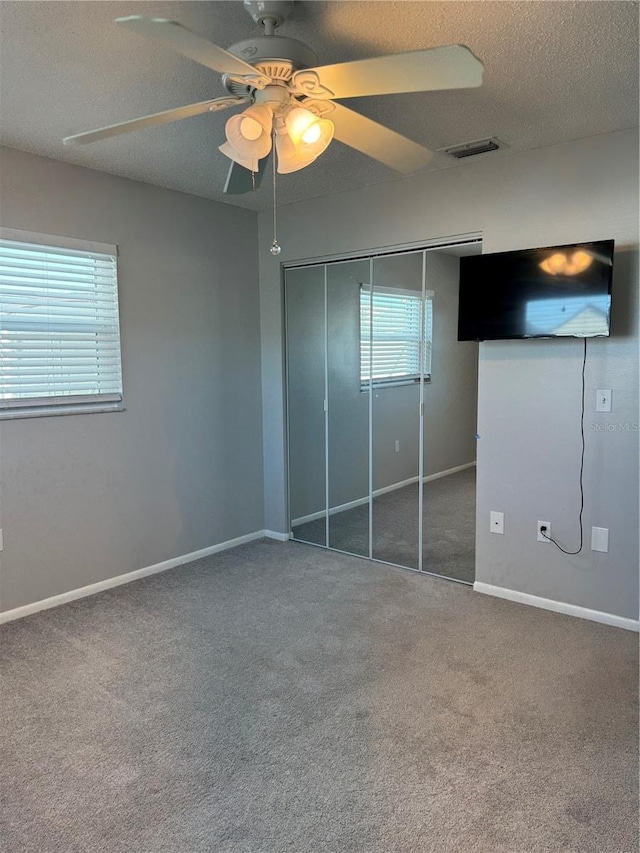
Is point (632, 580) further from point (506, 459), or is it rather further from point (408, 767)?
point (408, 767)

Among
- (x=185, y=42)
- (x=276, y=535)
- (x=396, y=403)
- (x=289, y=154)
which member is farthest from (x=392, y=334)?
(x=185, y=42)

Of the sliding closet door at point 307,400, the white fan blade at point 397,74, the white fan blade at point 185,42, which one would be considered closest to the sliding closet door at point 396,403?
the sliding closet door at point 307,400

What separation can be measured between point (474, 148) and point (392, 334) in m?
1.20

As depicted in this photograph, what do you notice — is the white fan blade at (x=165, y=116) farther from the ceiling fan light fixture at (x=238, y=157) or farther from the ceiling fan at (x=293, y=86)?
the ceiling fan light fixture at (x=238, y=157)

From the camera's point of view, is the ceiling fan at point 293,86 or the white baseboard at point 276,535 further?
the white baseboard at point 276,535

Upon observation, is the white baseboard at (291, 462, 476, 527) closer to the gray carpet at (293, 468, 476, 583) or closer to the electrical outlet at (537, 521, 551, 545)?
the gray carpet at (293, 468, 476, 583)

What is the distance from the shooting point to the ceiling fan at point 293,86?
140 centimetres

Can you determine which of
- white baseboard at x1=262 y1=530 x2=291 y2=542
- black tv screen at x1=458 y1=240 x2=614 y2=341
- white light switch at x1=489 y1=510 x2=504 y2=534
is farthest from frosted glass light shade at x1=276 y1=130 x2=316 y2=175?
white baseboard at x1=262 y1=530 x2=291 y2=542

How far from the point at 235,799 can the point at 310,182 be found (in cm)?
328

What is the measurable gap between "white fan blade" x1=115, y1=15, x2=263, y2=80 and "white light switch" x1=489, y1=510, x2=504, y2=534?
2654mm

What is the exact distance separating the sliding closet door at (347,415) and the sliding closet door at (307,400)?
7 cm

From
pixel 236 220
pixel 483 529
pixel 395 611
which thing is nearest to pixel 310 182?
pixel 236 220

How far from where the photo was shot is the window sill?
308cm

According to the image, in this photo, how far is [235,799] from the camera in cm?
184
